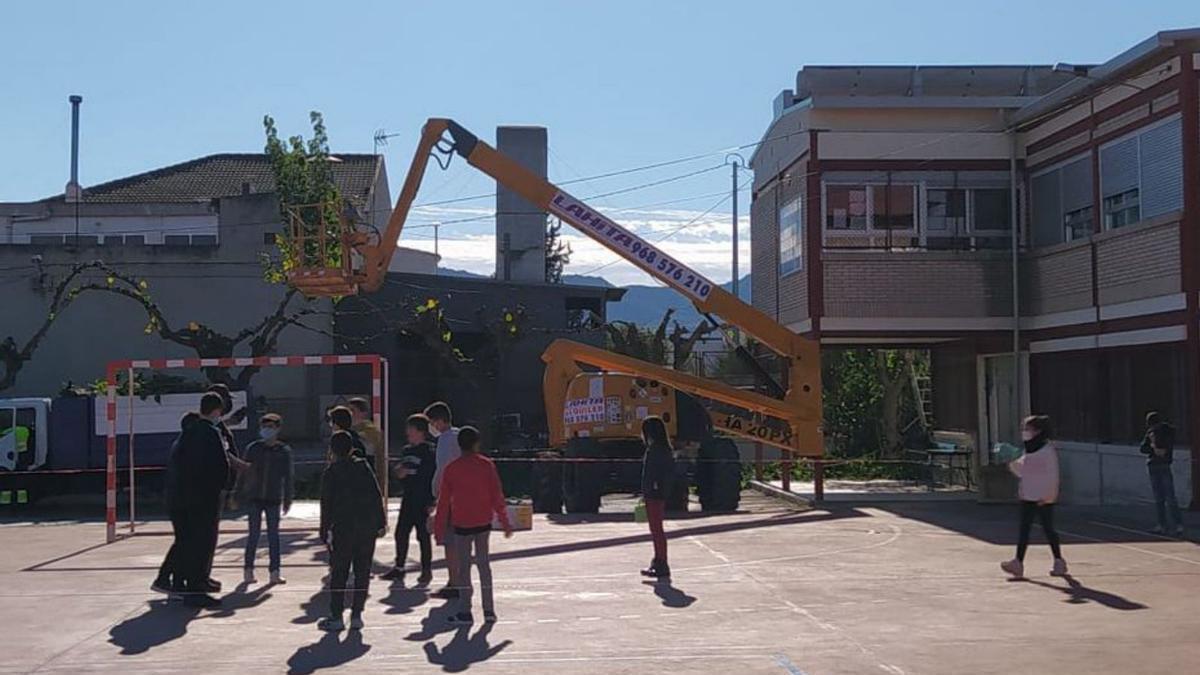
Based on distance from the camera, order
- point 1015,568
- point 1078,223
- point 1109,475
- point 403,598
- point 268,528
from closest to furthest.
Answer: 1. point 403,598
2. point 1015,568
3. point 268,528
4. point 1109,475
5. point 1078,223

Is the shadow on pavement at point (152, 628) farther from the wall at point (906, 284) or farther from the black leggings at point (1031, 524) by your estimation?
the wall at point (906, 284)

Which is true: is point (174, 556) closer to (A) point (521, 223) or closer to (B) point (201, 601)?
(B) point (201, 601)

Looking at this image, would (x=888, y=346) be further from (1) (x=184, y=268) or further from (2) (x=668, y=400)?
(1) (x=184, y=268)

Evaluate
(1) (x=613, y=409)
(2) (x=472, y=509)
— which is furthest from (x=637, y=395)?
(2) (x=472, y=509)

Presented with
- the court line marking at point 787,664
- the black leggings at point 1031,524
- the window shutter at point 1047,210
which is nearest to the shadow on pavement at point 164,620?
the court line marking at point 787,664

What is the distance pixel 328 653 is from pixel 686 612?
3236mm

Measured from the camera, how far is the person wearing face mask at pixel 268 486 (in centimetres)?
1405

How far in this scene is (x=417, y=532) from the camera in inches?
565

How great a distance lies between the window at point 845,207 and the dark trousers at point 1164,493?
8.76 m

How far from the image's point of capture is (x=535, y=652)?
1037 centimetres

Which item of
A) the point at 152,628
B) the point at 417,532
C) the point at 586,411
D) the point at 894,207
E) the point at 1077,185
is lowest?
the point at 152,628

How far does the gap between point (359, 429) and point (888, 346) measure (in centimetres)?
1589

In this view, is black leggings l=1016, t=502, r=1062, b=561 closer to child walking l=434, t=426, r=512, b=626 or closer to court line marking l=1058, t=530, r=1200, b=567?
court line marking l=1058, t=530, r=1200, b=567

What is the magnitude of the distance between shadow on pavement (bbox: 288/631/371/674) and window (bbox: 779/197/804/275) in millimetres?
15748
